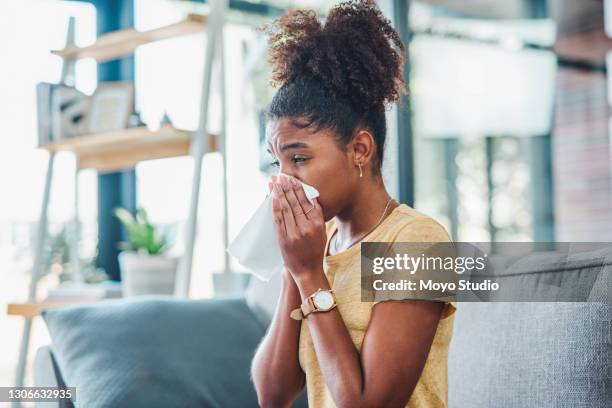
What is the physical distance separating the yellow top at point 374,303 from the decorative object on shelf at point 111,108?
164cm

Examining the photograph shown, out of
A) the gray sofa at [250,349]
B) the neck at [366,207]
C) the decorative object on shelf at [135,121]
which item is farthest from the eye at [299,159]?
the decorative object on shelf at [135,121]

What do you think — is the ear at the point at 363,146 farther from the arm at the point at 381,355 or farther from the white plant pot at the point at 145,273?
the white plant pot at the point at 145,273

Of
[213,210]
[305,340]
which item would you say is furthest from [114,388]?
[213,210]

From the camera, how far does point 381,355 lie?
3.44ft

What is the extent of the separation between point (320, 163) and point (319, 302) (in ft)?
0.71

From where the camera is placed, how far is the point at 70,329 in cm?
163

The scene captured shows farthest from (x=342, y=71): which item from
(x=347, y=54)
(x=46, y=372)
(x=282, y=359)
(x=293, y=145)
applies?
(x=46, y=372)

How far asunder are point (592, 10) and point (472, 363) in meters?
3.40

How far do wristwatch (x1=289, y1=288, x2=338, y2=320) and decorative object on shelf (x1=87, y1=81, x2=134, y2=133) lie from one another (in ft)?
5.55

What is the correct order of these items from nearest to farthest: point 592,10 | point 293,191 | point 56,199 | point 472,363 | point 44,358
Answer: point 293,191, point 472,363, point 44,358, point 56,199, point 592,10

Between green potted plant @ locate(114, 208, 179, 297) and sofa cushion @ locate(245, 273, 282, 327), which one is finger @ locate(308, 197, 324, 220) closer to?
sofa cushion @ locate(245, 273, 282, 327)

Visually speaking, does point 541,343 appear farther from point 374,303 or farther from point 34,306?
point 34,306

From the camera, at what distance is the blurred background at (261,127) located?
3.03 meters

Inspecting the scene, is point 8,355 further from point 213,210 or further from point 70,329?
point 70,329
